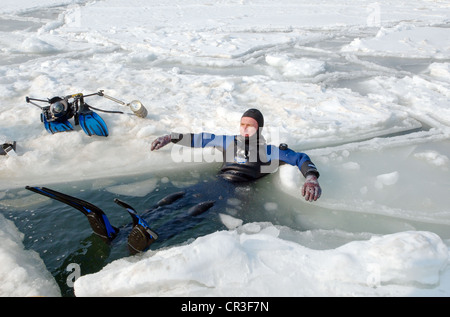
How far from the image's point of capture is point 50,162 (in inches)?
173

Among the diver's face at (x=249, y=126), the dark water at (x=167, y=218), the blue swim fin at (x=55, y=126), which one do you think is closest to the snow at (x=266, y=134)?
the dark water at (x=167, y=218)

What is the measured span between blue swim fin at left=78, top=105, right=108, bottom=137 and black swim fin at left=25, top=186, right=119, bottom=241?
2189 mm

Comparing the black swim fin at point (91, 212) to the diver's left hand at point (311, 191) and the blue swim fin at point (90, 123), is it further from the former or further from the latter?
the blue swim fin at point (90, 123)

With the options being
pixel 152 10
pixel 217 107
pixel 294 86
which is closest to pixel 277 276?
pixel 217 107

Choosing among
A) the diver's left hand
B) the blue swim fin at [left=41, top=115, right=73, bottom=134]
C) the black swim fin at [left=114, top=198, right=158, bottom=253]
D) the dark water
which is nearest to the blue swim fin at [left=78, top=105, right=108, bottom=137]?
the blue swim fin at [left=41, top=115, right=73, bottom=134]

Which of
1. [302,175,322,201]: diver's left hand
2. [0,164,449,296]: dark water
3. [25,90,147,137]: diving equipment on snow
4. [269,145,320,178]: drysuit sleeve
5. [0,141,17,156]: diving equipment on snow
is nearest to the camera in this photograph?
[0,164,449,296]: dark water

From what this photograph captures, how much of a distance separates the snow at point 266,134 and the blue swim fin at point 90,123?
11cm

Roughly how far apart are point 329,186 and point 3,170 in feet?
12.7

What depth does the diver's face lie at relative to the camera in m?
4.20

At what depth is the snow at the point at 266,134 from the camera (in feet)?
7.02

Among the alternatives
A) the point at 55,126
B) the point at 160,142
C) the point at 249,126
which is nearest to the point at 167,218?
the point at 160,142

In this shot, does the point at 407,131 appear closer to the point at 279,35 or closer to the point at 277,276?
the point at 277,276

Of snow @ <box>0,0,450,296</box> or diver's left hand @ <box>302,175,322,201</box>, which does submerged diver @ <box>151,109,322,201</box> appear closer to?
snow @ <box>0,0,450,296</box>

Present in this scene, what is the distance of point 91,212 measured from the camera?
9.65 feet
